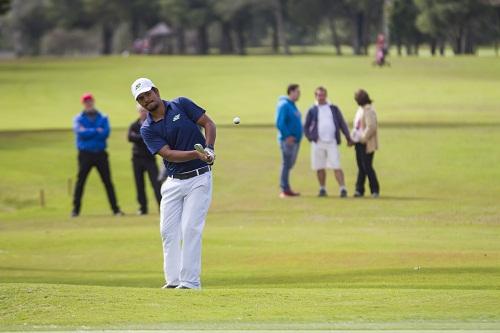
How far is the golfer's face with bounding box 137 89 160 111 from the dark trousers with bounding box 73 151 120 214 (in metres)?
12.3

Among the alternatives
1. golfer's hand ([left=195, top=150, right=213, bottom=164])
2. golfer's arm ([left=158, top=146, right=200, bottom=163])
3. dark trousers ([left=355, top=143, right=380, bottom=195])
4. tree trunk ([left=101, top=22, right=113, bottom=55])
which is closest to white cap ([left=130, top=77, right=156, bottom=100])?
golfer's arm ([left=158, top=146, right=200, bottom=163])

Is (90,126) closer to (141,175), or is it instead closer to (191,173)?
(141,175)

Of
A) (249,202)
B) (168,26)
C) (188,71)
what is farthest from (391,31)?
(249,202)

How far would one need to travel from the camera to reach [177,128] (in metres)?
13.1

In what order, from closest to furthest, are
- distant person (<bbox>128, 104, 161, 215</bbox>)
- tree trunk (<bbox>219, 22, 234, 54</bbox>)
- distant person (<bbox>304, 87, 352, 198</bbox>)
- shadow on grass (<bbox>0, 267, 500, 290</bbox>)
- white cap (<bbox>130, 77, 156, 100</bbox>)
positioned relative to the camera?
white cap (<bbox>130, 77, 156, 100</bbox>)
shadow on grass (<bbox>0, 267, 500, 290</bbox>)
distant person (<bbox>128, 104, 161, 215</bbox>)
distant person (<bbox>304, 87, 352, 198</bbox>)
tree trunk (<bbox>219, 22, 234, 54</bbox>)

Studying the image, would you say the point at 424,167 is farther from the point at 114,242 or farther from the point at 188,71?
the point at 188,71

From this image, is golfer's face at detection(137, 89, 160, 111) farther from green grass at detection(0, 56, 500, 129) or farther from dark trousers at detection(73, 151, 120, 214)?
green grass at detection(0, 56, 500, 129)

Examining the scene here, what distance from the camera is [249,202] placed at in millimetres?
26938

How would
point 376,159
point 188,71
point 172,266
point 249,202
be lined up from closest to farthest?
point 172,266 < point 249,202 < point 376,159 < point 188,71

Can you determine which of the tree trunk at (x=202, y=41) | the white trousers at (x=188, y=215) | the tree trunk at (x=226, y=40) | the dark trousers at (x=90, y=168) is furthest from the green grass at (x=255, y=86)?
the tree trunk at (x=226, y=40)

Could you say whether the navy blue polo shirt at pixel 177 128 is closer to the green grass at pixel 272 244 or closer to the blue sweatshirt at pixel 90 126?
the green grass at pixel 272 244

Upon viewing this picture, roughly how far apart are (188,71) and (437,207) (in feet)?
201

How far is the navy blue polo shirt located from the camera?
1308cm

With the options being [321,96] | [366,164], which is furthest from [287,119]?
[366,164]
